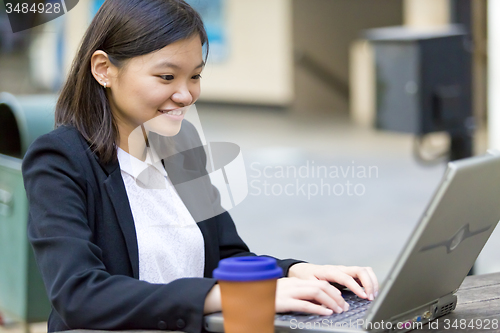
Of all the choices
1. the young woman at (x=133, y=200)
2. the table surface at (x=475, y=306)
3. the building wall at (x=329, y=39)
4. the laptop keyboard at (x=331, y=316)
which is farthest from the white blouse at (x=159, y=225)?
the building wall at (x=329, y=39)

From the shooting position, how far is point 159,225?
152 cm

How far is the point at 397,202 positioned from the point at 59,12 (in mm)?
4501

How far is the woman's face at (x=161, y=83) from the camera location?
1460mm

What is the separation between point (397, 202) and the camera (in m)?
6.27

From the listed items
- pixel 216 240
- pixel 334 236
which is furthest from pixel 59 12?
pixel 334 236

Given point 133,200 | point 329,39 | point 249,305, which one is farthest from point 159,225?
point 329,39

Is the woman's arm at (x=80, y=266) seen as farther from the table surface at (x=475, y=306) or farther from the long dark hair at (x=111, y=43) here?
the table surface at (x=475, y=306)

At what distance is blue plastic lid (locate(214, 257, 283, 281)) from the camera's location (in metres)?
0.98

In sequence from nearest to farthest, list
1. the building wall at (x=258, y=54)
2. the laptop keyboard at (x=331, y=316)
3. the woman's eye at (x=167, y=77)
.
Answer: the laptop keyboard at (x=331, y=316) < the woman's eye at (x=167, y=77) < the building wall at (x=258, y=54)

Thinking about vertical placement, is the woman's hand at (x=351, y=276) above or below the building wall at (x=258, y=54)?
above

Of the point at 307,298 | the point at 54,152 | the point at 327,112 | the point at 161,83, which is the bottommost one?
the point at 327,112

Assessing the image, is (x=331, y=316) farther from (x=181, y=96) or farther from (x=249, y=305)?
(x=181, y=96)

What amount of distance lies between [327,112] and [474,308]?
12.5 meters

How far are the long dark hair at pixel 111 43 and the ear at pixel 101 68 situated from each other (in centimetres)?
1
